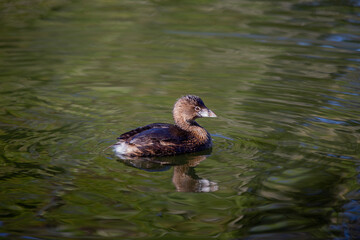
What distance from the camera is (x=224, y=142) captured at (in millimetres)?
6969

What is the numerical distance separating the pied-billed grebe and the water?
14 cm

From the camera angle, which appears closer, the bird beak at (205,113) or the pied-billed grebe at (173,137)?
the pied-billed grebe at (173,137)

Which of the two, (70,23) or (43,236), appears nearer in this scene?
(43,236)

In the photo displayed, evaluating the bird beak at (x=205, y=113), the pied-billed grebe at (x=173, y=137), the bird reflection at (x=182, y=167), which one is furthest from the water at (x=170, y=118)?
the bird beak at (x=205, y=113)

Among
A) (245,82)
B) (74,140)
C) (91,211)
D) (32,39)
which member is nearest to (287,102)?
(245,82)

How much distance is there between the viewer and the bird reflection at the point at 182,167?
5.70m

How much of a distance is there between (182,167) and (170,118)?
1.75 m

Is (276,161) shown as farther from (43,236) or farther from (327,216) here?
(43,236)

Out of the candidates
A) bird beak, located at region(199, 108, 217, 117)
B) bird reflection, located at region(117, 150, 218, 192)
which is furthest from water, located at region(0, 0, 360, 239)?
bird beak, located at region(199, 108, 217, 117)

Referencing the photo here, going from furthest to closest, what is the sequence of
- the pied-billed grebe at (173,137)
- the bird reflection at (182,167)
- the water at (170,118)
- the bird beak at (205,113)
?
the bird beak at (205,113) < the pied-billed grebe at (173,137) < the bird reflection at (182,167) < the water at (170,118)

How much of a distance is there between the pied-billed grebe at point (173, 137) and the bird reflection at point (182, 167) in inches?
3.0

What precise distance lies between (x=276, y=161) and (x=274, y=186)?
645 millimetres

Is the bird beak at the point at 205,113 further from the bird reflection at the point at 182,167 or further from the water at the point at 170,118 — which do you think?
the bird reflection at the point at 182,167

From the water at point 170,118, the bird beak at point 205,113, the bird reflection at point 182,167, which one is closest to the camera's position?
the water at point 170,118
